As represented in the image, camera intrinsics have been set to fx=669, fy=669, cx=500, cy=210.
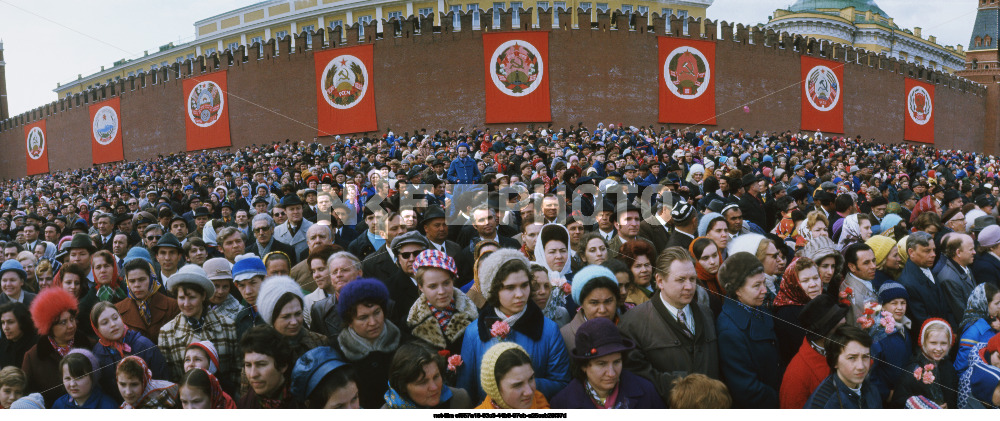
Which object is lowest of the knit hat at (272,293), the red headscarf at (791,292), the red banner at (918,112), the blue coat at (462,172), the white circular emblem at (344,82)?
the red headscarf at (791,292)

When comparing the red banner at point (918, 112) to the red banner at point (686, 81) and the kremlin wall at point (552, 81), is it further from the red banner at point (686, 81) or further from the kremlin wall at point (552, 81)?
Answer: the red banner at point (686, 81)

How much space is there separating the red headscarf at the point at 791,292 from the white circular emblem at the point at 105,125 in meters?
34.9

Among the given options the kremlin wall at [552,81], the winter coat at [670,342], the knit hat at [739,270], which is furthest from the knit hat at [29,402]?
the kremlin wall at [552,81]

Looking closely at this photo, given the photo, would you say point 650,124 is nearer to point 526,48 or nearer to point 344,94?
point 526,48

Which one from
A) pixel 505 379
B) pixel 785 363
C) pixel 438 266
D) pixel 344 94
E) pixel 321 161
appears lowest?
pixel 785 363

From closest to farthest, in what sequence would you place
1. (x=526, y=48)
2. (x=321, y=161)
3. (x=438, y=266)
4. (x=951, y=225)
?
(x=438, y=266)
(x=951, y=225)
(x=321, y=161)
(x=526, y=48)

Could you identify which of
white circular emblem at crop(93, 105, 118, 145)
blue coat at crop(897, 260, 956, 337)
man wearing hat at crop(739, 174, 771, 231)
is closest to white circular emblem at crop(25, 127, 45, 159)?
white circular emblem at crop(93, 105, 118, 145)

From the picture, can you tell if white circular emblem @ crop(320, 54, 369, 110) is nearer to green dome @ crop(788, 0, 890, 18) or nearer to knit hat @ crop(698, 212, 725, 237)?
knit hat @ crop(698, 212, 725, 237)

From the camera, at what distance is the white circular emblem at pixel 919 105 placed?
31.4 meters

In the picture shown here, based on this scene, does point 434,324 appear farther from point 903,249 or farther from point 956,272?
point 956,272

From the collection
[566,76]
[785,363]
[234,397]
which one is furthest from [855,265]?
[566,76]

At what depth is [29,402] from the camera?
2.86 metres

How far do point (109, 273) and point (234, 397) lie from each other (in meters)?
2.04

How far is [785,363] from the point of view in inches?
132
